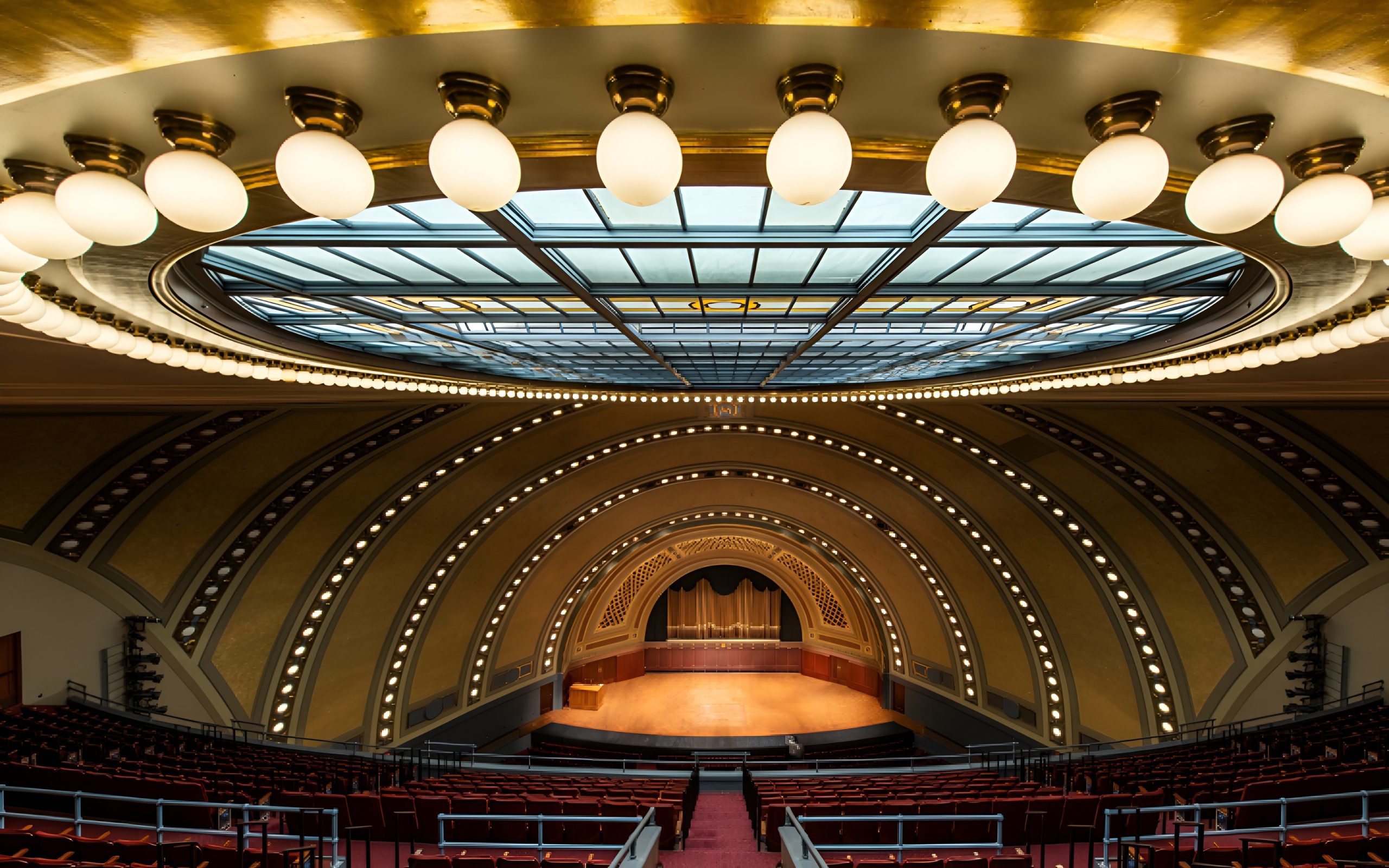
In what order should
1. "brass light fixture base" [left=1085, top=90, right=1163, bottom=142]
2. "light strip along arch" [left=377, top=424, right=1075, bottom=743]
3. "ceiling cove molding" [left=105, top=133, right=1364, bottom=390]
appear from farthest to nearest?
"light strip along arch" [left=377, top=424, right=1075, bottom=743] → "ceiling cove molding" [left=105, top=133, right=1364, bottom=390] → "brass light fixture base" [left=1085, top=90, right=1163, bottom=142]

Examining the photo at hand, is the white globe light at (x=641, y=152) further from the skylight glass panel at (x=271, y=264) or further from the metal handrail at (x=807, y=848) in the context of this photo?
the metal handrail at (x=807, y=848)

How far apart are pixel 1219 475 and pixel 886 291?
11669 millimetres

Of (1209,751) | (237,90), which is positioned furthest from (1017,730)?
(237,90)

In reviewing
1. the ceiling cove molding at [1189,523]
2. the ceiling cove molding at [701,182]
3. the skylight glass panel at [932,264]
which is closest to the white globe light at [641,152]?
the ceiling cove molding at [701,182]

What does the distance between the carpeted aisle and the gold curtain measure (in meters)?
18.7

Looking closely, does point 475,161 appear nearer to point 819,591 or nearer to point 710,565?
point 819,591

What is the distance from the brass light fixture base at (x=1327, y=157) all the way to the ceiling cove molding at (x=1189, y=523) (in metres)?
13.6

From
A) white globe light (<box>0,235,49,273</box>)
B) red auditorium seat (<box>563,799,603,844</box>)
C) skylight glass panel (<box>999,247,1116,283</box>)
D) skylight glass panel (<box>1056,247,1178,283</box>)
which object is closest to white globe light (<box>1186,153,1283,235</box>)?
skylight glass panel (<box>999,247,1116,283</box>)

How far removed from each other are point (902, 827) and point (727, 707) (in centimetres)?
2149

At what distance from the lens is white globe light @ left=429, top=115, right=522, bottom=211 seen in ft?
5.45

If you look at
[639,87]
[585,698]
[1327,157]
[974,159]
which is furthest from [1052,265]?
[585,698]

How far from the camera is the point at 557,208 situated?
4145mm

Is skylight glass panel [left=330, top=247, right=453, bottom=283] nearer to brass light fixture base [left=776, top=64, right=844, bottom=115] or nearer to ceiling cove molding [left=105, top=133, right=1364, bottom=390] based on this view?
ceiling cove molding [left=105, top=133, right=1364, bottom=390]

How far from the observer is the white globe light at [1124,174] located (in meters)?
1.64
